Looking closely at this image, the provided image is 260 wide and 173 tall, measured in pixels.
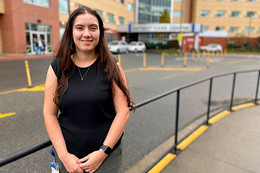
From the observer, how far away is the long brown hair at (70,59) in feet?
4.73

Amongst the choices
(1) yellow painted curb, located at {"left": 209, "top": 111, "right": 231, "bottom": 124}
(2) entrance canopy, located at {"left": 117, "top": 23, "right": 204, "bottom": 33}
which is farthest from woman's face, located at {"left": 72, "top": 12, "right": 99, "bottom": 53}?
(2) entrance canopy, located at {"left": 117, "top": 23, "right": 204, "bottom": 33}

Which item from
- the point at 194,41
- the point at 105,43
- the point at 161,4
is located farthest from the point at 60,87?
the point at 161,4

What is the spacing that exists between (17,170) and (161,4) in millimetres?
56338

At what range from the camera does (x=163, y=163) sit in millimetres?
3115

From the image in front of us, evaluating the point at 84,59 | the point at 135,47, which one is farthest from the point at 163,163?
the point at 135,47

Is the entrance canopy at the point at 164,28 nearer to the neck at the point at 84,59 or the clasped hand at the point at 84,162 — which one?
the neck at the point at 84,59

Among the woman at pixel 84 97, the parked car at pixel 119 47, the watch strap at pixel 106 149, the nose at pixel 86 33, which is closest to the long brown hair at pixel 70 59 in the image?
the woman at pixel 84 97

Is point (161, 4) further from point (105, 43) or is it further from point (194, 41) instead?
point (105, 43)

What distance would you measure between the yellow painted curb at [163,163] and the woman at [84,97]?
62.3 inches

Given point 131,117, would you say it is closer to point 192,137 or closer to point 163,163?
point 192,137

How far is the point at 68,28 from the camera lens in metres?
1.50

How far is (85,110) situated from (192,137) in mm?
3062

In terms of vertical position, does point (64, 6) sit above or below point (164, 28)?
below

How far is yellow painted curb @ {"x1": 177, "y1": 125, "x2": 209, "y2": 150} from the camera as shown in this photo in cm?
368
